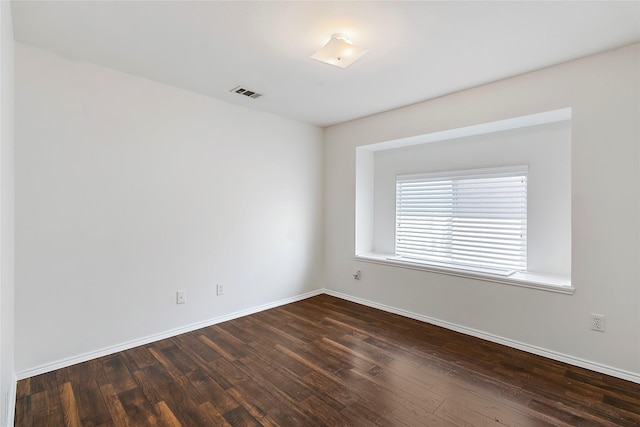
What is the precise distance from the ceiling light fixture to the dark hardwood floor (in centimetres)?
239

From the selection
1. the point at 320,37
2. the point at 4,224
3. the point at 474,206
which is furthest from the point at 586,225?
the point at 4,224

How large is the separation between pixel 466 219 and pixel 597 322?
1482mm

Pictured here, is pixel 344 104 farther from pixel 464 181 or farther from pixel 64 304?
pixel 64 304


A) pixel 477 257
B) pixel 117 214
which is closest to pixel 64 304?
pixel 117 214

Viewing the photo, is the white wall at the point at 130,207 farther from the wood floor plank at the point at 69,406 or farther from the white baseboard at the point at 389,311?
the wood floor plank at the point at 69,406

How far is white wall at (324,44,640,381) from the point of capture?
2275 millimetres

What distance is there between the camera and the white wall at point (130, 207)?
2.35 metres

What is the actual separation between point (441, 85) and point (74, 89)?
10.7 feet

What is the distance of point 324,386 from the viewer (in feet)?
7.25

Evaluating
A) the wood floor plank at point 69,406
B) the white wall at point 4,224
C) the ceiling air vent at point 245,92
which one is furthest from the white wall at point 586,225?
the white wall at point 4,224

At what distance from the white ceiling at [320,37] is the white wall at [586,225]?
19 cm

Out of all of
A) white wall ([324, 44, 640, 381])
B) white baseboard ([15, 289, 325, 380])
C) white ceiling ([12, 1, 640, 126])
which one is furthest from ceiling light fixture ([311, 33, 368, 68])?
white baseboard ([15, 289, 325, 380])

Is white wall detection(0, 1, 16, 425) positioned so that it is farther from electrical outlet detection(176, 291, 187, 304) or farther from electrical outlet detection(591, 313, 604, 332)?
electrical outlet detection(591, 313, 604, 332)

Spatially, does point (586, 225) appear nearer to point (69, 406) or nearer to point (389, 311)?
point (389, 311)
